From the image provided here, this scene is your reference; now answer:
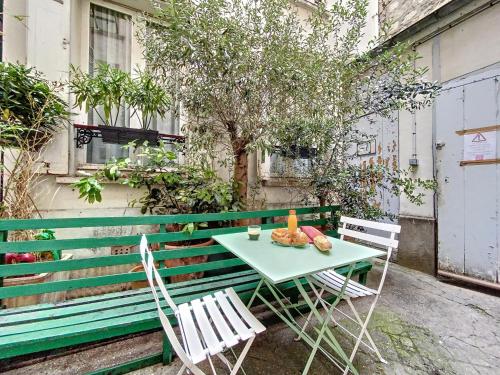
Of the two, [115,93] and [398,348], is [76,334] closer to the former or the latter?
[398,348]

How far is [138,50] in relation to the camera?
360cm

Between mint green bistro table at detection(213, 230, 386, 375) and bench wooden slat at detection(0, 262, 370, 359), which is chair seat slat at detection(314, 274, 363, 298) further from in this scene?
bench wooden slat at detection(0, 262, 370, 359)

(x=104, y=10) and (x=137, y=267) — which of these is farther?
(x=104, y=10)

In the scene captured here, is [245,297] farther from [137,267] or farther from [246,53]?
[246,53]

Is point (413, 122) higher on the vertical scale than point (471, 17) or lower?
lower

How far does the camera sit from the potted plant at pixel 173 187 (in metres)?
2.81

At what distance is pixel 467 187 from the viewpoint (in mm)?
3195

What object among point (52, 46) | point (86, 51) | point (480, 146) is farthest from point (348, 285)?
point (86, 51)

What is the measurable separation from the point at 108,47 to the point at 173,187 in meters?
2.39

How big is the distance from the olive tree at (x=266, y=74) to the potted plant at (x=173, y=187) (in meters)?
0.33

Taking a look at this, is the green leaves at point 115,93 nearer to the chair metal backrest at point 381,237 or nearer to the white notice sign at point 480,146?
the chair metal backrest at point 381,237

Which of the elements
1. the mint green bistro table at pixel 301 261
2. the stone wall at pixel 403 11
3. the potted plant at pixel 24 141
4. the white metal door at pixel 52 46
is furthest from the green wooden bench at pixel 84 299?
the stone wall at pixel 403 11

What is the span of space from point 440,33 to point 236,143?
11.9 feet

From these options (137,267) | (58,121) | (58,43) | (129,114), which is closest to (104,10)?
(58,43)
